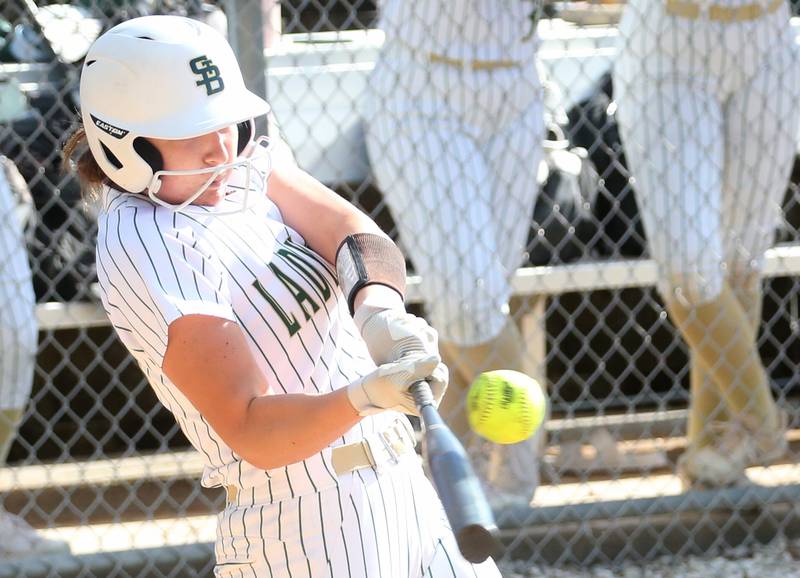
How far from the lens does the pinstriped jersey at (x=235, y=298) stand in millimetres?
1727

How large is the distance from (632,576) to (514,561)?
336 millimetres

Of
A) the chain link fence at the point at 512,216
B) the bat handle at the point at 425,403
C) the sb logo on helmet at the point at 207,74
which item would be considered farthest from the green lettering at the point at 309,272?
the chain link fence at the point at 512,216

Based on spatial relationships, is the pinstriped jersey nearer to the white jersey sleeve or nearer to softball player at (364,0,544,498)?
the white jersey sleeve

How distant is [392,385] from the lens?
1.53m

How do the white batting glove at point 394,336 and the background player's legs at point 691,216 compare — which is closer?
the white batting glove at point 394,336

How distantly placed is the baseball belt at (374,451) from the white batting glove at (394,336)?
0.22 meters

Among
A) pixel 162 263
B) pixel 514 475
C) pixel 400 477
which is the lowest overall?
pixel 514 475

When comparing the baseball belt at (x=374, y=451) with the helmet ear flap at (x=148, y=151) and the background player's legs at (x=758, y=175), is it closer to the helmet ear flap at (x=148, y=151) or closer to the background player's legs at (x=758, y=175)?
the helmet ear flap at (x=148, y=151)

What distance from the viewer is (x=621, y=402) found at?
16.3ft

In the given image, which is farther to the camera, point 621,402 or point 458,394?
point 621,402

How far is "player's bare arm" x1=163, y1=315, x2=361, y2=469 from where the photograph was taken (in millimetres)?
1617

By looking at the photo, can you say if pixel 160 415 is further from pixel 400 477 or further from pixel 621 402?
pixel 400 477

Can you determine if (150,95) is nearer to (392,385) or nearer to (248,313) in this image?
(248,313)

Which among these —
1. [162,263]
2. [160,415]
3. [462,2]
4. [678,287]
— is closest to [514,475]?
[678,287]
